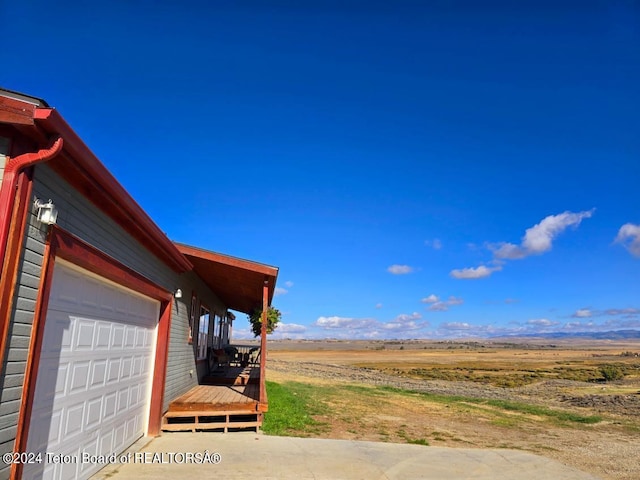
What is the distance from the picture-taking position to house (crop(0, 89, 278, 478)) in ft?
10.1

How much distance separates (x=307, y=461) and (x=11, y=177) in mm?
5287

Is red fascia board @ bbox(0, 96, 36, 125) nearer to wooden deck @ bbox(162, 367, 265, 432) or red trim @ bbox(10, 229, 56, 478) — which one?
red trim @ bbox(10, 229, 56, 478)

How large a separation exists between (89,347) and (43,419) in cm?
103

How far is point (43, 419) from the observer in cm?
388

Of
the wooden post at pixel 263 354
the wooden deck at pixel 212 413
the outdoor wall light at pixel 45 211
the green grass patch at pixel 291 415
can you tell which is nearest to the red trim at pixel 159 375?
the wooden deck at pixel 212 413

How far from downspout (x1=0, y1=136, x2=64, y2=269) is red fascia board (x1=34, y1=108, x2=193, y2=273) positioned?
161mm

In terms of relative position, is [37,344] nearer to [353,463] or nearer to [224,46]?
[353,463]

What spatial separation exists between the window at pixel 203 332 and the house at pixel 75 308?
3.75 metres

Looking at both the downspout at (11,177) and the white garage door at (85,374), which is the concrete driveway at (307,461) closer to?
the white garage door at (85,374)

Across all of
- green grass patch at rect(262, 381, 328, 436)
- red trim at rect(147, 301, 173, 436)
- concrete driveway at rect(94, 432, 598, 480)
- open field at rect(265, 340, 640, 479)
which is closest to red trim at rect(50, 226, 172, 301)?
red trim at rect(147, 301, 173, 436)

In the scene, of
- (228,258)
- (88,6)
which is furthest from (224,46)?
(228,258)

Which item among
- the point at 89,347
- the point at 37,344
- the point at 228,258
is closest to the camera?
the point at 37,344

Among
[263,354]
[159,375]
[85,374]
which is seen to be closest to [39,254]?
[85,374]

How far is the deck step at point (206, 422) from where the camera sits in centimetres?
800
